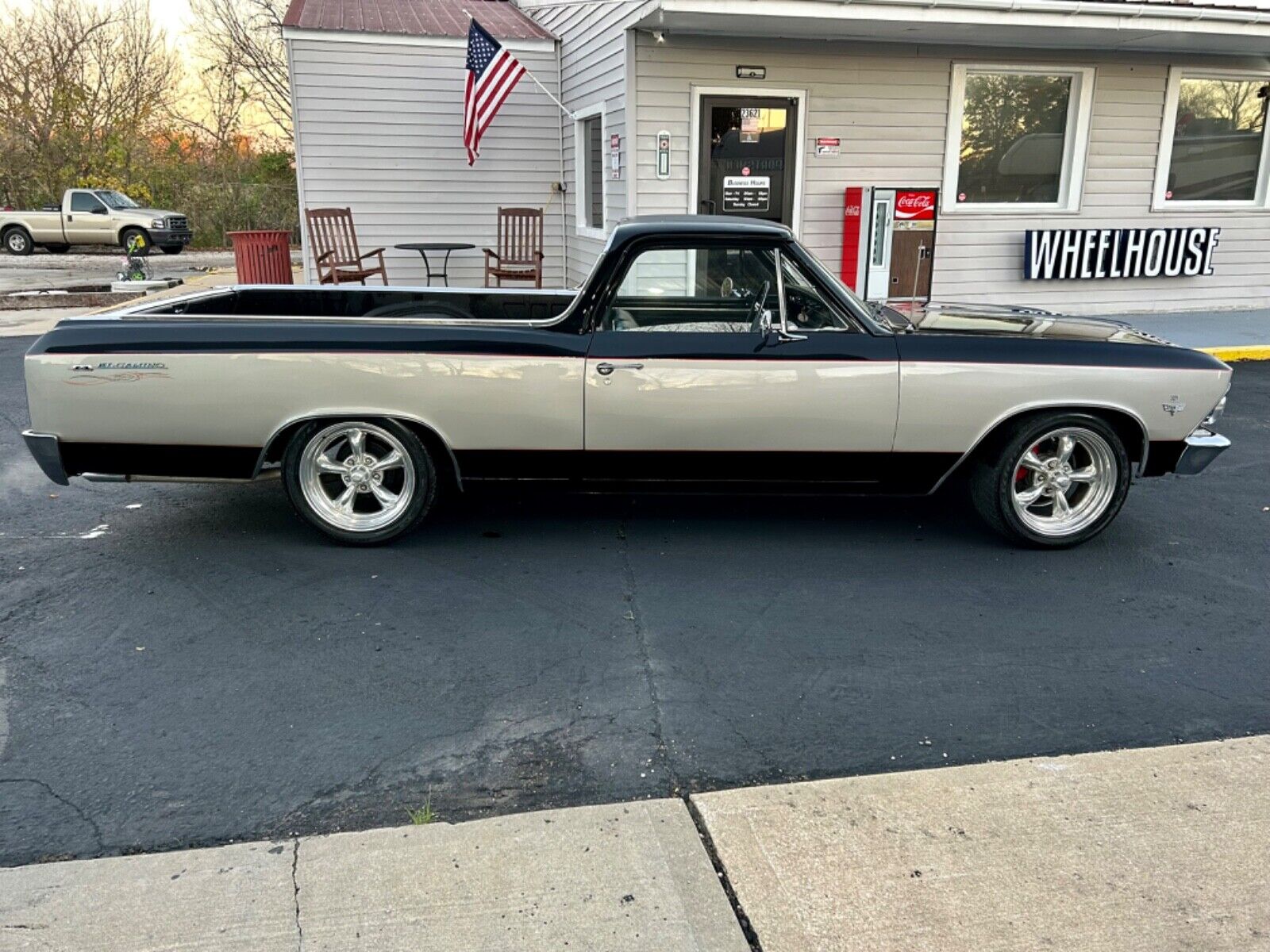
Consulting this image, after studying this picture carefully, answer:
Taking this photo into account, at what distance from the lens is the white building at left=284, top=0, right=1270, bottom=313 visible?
32.2 ft

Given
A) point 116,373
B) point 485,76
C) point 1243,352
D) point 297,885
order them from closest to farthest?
1. point 297,885
2. point 116,373
3. point 1243,352
4. point 485,76

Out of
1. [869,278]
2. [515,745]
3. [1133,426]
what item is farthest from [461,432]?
[869,278]

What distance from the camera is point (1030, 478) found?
4.83m

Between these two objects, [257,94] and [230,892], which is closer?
[230,892]

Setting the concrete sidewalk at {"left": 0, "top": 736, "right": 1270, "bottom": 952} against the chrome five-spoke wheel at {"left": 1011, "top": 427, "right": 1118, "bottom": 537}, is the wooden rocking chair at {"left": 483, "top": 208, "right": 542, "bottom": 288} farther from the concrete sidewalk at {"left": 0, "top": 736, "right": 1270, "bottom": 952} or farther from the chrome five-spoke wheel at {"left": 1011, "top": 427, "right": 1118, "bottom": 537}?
the concrete sidewalk at {"left": 0, "top": 736, "right": 1270, "bottom": 952}

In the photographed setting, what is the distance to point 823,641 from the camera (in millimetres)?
3867

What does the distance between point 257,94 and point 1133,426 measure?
29755mm

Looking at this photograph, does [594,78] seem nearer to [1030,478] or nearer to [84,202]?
[1030,478]

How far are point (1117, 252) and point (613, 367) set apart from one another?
921 centimetres

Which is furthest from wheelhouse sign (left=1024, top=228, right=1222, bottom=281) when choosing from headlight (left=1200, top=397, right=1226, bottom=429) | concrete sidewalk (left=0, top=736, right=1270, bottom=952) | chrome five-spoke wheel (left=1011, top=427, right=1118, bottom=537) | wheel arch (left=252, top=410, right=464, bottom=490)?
concrete sidewalk (left=0, top=736, right=1270, bottom=952)

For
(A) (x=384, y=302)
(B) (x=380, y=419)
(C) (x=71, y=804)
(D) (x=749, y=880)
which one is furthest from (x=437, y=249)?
(D) (x=749, y=880)

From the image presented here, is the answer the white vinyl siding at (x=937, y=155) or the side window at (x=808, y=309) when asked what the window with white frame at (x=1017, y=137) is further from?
the side window at (x=808, y=309)

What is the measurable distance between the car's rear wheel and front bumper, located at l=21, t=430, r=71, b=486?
75.4ft

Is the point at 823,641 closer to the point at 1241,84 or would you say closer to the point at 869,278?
the point at 869,278
